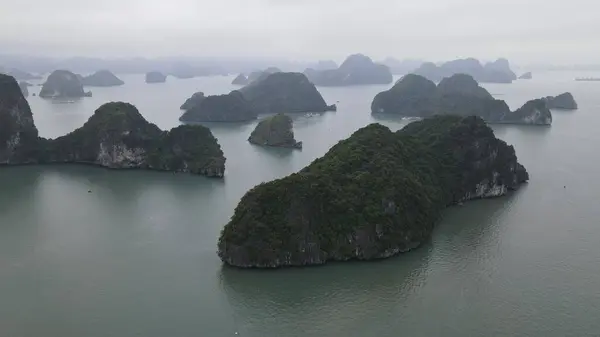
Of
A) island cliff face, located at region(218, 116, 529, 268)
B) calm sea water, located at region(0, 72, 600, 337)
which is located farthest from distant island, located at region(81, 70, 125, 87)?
island cliff face, located at region(218, 116, 529, 268)

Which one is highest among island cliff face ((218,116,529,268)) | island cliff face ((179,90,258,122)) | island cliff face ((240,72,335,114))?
island cliff face ((240,72,335,114))

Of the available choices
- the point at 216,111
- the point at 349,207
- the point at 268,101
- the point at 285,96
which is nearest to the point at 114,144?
the point at 349,207

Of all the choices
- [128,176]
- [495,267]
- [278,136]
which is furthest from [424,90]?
[495,267]

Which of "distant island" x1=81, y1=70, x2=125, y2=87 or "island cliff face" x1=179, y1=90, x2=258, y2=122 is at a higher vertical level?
"distant island" x1=81, y1=70, x2=125, y2=87

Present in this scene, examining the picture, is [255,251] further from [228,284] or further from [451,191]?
[451,191]

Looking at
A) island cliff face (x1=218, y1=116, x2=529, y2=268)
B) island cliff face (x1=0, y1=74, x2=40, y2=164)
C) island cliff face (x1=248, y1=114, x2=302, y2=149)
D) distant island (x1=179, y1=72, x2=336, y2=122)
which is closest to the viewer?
island cliff face (x1=218, y1=116, x2=529, y2=268)

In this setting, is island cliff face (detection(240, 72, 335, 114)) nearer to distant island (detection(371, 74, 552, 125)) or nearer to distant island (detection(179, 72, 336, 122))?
distant island (detection(179, 72, 336, 122))

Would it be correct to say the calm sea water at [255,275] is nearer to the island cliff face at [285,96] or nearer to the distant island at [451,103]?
the distant island at [451,103]
